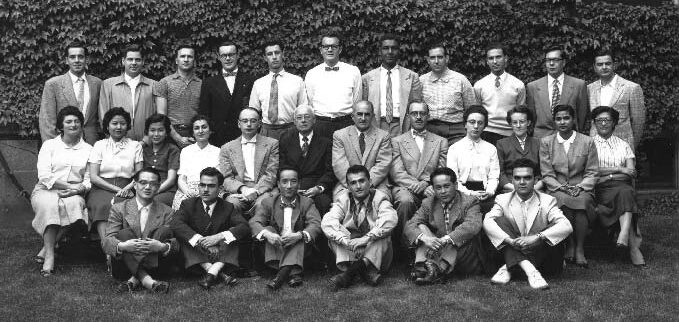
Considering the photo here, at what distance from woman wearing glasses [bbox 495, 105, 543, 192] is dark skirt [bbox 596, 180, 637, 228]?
2.29ft

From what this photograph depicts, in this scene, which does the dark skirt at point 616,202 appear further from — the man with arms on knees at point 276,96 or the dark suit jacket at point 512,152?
the man with arms on knees at point 276,96

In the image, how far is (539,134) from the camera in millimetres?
7285

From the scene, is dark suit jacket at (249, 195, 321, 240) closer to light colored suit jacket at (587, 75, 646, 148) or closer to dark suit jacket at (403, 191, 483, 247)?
dark suit jacket at (403, 191, 483, 247)

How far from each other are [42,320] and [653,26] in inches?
316

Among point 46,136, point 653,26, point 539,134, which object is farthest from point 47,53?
point 653,26

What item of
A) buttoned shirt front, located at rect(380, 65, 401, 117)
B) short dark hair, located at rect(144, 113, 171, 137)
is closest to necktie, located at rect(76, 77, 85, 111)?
short dark hair, located at rect(144, 113, 171, 137)

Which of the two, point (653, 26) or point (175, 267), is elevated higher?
point (653, 26)

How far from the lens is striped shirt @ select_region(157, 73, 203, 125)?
7258 millimetres

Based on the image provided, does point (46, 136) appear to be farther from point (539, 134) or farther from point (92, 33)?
point (539, 134)

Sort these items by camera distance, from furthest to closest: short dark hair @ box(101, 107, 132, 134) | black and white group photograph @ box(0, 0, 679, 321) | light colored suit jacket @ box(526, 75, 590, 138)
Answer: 1. light colored suit jacket @ box(526, 75, 590, 138)
2. short dark hair @ box(101, 107, 132, 134)
3. black and white group photograph @ box(0, 0, 679, 321)

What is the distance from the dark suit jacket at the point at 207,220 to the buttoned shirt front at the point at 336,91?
173cm

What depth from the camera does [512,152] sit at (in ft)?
21.9

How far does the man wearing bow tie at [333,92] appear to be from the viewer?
7.19 metres

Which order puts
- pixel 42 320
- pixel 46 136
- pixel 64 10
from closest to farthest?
pixel 42 320 < pixel 46 136 < pixel 64 10
